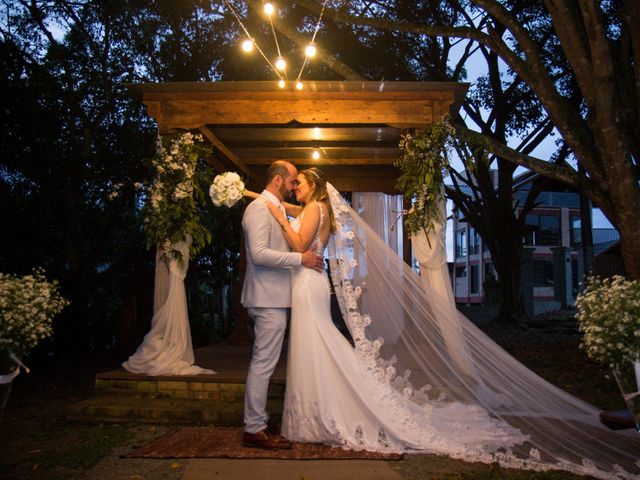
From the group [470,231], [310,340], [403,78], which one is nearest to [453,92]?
[310,340]

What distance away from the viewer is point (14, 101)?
984 cm

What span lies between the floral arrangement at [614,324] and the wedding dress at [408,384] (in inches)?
42.0

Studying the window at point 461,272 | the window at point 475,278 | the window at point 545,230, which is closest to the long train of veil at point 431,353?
the window at point 545,230

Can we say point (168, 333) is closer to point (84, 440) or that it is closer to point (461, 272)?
point (84, 440)

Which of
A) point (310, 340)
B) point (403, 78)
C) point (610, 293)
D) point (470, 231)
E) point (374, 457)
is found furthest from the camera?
point (470, 231)

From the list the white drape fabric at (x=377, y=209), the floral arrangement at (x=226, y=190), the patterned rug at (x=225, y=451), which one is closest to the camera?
the patterned rug at (x=225, y=451)

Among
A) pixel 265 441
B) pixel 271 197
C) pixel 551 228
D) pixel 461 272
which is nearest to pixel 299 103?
pixel 271 197

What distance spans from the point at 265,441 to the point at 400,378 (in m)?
1.29

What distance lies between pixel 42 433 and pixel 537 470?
4.15 m

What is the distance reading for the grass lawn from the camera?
13.5 feet

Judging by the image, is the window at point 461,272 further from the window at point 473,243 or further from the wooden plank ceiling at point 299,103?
the wooden plank ceiling at point 299,103

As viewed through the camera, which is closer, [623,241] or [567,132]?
[623,241]

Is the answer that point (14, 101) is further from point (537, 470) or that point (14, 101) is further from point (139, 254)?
point (537, 470)

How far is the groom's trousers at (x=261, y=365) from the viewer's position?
4645 mm
